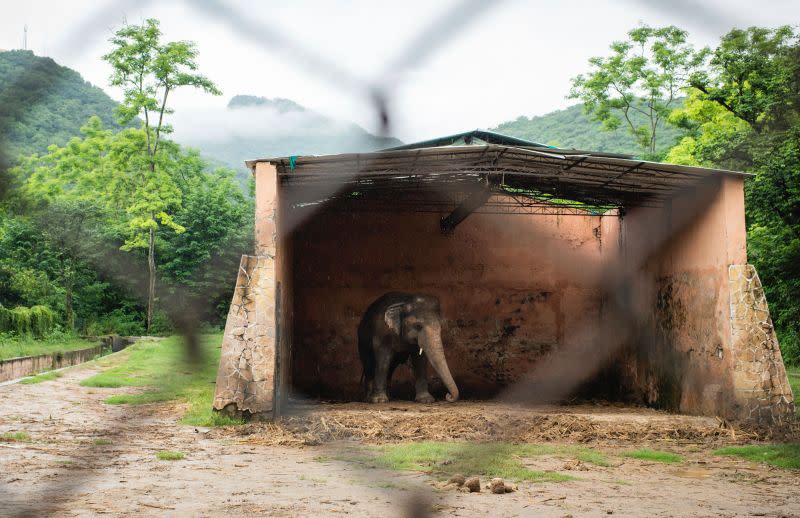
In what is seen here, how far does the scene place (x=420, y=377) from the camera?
11398 mm

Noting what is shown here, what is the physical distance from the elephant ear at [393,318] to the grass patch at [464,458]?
13.9 ft

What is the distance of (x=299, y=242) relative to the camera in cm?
1268

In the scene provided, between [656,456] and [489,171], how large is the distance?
11.6 feet

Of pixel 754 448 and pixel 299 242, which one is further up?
pixel 299 242

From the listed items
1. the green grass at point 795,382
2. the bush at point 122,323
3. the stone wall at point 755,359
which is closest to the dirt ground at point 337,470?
the bush at point 122,323

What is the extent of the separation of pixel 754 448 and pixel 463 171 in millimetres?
3941

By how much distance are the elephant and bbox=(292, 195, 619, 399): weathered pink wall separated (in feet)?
4.09

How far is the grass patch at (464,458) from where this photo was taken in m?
5.61

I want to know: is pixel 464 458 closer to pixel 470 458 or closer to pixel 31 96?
pixel 470 458

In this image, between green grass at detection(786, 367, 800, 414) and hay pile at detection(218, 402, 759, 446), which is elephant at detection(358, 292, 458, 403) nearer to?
hay pile at detection(218, 402, 759, 446)

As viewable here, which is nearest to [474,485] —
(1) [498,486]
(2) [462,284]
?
(1) [498,486]

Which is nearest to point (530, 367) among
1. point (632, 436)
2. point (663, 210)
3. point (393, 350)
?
point (393, 350)

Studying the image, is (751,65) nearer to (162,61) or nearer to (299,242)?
(162,61)

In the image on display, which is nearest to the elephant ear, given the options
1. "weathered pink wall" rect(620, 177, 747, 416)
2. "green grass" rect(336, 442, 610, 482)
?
"weathered pink wall" rect(620, 177, 747, 416)
